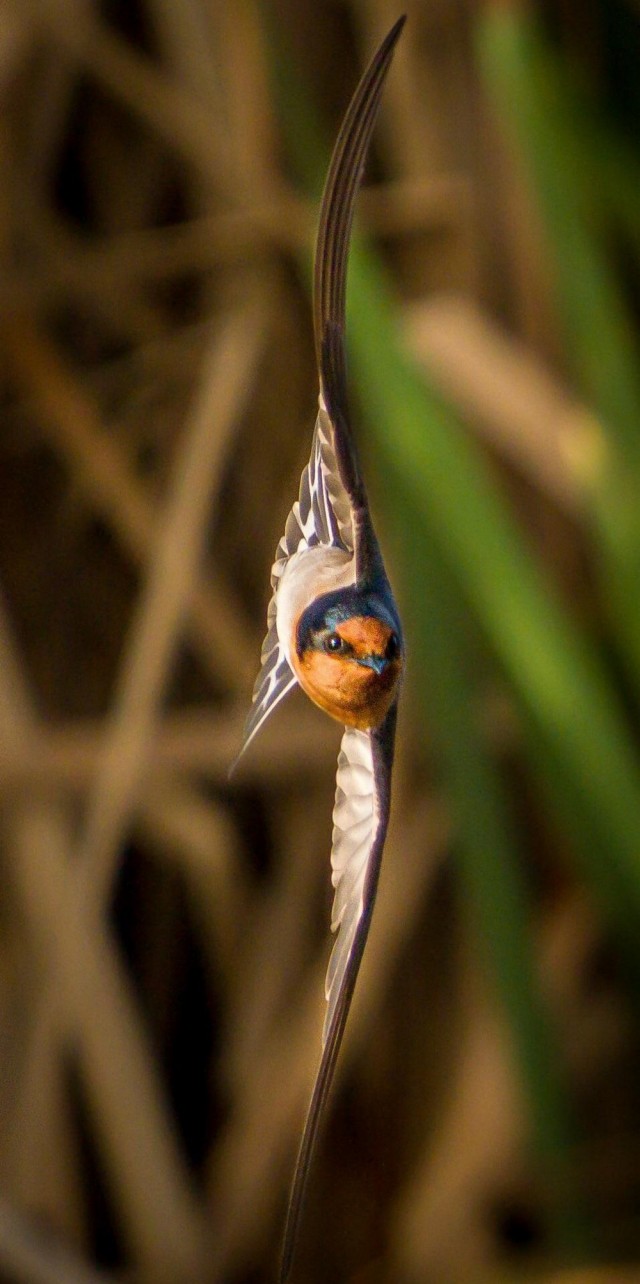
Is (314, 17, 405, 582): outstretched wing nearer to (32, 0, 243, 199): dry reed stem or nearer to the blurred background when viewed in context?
the blurred background

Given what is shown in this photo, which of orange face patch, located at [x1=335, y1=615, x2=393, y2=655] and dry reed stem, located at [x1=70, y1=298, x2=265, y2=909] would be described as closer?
orange face patch, located at [x1=335, y1=615, x2=393, y2=655]

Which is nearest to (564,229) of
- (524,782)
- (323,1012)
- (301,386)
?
(301,386)

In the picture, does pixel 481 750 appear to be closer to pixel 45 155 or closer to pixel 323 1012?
pixel 45 155

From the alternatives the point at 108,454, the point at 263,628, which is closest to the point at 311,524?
the point at 263,628

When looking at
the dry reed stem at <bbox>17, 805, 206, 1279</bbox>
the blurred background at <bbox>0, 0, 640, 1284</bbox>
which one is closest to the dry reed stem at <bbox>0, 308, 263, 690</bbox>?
the blurred background at <bbox>0, 0, 640, 1284</bbox>

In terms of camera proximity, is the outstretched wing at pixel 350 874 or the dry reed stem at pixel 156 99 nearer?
the outstretched wing at pixel 350 874

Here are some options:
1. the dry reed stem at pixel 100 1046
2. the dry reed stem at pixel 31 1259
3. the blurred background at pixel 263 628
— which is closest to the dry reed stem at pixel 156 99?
the blurred background at pixel 263 628

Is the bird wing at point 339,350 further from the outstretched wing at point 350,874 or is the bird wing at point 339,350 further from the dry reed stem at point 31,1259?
the dry reed stem at point 31,1259
